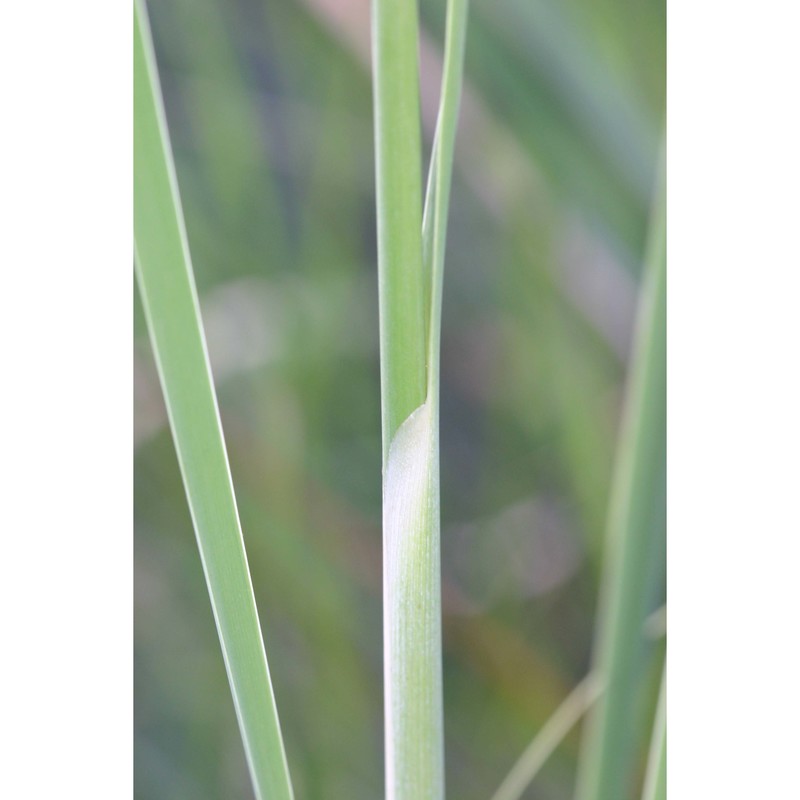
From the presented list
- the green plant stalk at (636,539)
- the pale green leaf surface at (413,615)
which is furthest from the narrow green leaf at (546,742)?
the pale green leaf surface at (413,615)

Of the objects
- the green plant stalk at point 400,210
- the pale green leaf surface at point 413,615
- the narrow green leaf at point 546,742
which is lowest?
the narrow green leaf at point 546,742

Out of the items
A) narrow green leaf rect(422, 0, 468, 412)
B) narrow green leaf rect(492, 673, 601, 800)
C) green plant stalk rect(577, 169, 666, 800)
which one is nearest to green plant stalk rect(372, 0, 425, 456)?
narrow green leaf rect(422, 0, 468, 412)

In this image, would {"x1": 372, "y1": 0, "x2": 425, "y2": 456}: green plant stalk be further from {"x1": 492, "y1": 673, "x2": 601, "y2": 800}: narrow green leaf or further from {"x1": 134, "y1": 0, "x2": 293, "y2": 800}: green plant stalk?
{"x1": 492, "y1": 673, "x2": 601, "y2": 800}: narrow green leaf

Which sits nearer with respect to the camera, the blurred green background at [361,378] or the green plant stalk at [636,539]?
the green plant stalk at [636,539]

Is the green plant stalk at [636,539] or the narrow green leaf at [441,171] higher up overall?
the narrow green leaf at [441,171]

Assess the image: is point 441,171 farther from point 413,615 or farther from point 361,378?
point 361,378

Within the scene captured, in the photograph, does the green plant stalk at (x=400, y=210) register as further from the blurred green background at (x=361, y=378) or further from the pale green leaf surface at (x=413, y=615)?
the blurred green background at (x=361, y=378)
